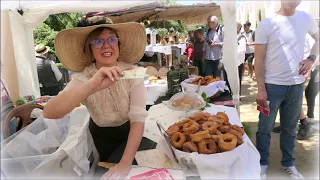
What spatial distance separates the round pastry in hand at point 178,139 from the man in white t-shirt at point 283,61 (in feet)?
3.83

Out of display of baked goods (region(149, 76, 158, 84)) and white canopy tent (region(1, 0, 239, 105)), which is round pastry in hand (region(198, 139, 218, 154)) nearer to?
display of baked goods (region(149, 76, 158, 84))

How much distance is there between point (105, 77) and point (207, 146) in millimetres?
535

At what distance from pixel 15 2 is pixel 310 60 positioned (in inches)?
151

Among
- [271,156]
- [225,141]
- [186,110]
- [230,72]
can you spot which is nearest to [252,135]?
[271,156]

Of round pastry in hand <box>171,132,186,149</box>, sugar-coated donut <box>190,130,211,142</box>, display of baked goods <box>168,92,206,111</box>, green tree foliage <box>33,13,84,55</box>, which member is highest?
green tree foliage <box>33,13,84,55</box>

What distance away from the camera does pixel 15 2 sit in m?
3.70

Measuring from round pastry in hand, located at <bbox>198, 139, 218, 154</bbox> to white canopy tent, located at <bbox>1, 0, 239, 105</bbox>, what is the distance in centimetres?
292

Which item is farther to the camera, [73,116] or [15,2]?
[15,2]

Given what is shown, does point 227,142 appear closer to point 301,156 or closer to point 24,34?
point 301,156

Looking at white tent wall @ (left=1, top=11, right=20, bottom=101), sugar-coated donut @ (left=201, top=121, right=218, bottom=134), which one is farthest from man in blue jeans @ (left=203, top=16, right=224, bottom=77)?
sugar-coated donut @ (left=201, top=121, right=218, bottom=134)

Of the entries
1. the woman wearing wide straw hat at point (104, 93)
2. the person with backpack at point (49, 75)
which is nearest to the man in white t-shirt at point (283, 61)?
the woman wearing wide straw hat at point (104, 93)

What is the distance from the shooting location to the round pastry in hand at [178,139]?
1.15m

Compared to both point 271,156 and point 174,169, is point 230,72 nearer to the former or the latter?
point 271,156

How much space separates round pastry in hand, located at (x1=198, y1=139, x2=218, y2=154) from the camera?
1.09 m
